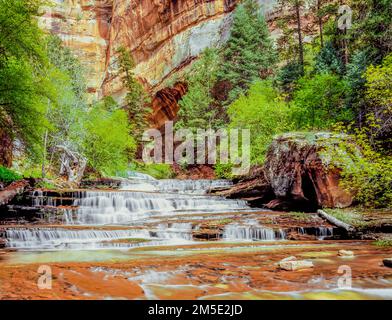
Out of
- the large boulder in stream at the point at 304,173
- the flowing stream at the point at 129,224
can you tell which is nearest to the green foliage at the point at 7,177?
the flowing stream at the point at 129,224

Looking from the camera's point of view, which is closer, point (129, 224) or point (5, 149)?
point (129, 224)

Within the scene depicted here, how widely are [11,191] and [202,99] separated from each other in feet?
89.6

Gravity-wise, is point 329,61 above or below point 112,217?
above

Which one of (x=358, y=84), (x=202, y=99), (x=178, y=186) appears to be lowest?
(x=178, y=186)

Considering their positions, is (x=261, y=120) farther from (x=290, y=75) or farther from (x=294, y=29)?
(x=294, y=29)

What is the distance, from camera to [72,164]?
961 inches

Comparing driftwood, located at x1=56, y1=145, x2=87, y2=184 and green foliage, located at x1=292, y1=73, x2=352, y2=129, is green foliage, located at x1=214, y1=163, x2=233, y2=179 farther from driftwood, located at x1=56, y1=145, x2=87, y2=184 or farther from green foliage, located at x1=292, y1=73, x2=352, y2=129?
driftwood, located at x1=56, y1=145, x2=87, y2=184

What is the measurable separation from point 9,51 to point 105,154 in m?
14.8

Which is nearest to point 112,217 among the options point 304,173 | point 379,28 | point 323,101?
point 304,173

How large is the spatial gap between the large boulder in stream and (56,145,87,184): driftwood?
44.0 feet

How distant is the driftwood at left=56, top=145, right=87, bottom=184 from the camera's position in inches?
899

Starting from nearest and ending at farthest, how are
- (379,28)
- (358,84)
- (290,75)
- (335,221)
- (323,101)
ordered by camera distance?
(335,221), (358,84), (379,28), (323,101), (290,75)

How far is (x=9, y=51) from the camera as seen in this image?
41.1ft
